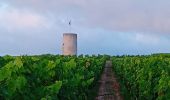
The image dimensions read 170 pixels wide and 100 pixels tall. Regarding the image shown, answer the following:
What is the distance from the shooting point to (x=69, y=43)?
73.1 m

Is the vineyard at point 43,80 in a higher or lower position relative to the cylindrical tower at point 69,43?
lower

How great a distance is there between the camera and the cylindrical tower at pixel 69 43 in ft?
239

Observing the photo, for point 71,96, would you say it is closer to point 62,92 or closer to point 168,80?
point 62,92

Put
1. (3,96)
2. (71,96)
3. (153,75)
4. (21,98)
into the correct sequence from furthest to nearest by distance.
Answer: (153,75)
(71,96)
(21,98)
(3,96)

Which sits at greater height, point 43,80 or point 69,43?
point 69,43

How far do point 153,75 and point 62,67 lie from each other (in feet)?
29.3

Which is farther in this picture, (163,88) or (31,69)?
(163,88)

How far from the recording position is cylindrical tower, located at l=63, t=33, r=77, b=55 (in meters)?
72.9

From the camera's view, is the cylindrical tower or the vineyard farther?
the cylindrical tower

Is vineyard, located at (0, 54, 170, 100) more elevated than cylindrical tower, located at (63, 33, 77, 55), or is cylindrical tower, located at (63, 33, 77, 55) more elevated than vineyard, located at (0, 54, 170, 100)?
cylindrical tower, located at (63, 33, 77, 55)

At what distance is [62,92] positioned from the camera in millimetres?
11023

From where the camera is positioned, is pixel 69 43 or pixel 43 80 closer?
pixel 43 80

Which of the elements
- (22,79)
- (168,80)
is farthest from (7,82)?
(168,80)

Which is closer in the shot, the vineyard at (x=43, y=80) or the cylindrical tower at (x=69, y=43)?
the vineyard at (x=43, y=80)
